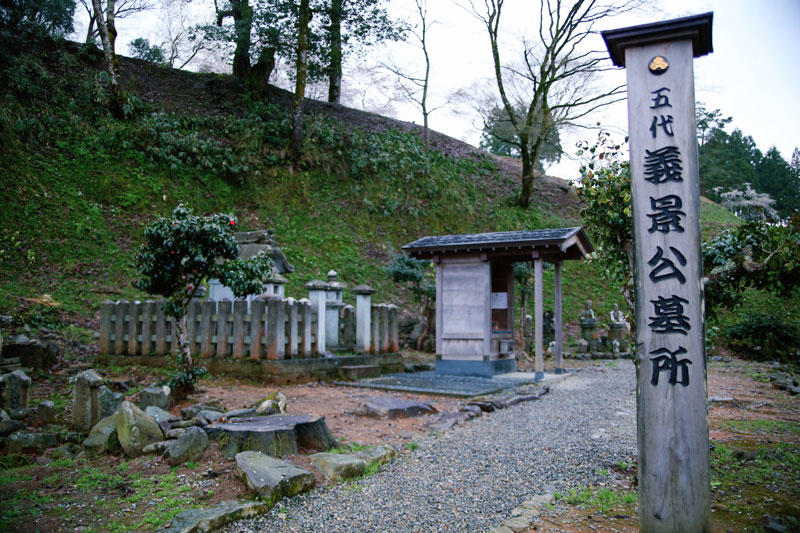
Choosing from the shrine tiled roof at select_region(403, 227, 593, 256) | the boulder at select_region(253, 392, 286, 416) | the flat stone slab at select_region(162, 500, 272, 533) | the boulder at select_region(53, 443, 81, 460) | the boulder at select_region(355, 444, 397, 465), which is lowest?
the boulder at select_region(355, 444, 397, 465)

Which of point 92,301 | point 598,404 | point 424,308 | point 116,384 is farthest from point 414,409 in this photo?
point 92,301

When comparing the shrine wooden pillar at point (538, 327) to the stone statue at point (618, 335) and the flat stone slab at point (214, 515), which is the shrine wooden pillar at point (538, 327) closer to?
the stone statue at point (618, 335)

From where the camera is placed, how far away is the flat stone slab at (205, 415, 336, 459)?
15.6ft

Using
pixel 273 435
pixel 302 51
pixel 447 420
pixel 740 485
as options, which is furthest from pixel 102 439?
pixel 302 51

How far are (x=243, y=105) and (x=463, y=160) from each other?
12739 millimetres

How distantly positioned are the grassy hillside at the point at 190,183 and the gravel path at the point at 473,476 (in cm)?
1029

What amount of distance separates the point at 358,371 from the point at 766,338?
13246mm

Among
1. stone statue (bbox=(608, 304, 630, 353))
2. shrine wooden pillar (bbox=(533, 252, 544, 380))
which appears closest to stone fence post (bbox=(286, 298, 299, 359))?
shrine wooden pillar (bbox=(533, 252, 544, 380))

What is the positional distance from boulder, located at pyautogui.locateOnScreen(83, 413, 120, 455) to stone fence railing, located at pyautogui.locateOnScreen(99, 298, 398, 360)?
4.39 metres

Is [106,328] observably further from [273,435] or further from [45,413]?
[273,435]

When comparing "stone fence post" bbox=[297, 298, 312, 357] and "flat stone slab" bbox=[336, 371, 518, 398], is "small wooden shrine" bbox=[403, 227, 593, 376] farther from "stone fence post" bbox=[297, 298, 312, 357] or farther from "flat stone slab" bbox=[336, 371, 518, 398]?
"stone fence post" bbox=[297, 298, 312, 357]

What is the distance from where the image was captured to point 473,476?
469cm

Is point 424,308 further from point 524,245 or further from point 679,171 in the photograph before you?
point 679,171

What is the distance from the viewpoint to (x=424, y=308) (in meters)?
15.5
